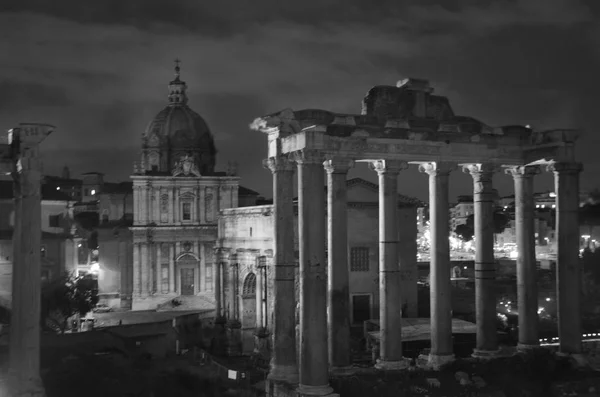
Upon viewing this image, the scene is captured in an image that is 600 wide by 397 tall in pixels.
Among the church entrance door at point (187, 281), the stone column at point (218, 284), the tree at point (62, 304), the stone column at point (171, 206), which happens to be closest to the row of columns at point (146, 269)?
the church entrance door at point (187, 281)

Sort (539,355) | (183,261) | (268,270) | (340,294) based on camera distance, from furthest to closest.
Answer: (183,261) → (268,270) → (539,355) → (340,294)

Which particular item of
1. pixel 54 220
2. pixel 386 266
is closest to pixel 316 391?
pixel 386 266

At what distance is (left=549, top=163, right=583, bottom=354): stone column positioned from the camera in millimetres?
23266

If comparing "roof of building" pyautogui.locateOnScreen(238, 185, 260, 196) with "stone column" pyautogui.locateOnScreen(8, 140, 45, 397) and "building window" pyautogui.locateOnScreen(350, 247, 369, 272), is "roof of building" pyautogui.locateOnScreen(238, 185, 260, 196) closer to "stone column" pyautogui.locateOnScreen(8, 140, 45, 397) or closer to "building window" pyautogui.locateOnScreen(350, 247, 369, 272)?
"building window" pyautogui.locateOnScreen(350, 247, 369, 272)

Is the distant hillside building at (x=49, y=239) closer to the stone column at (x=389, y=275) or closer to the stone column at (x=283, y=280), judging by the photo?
the stone column at (x=283, y=280)

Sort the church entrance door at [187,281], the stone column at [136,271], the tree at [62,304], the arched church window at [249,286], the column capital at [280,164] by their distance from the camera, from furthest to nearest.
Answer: the church entrance door at [187,281] < the stone column at [136,271] < the arched church window at [249,286] < the tree at [62,304] < the column capital at [280,164]

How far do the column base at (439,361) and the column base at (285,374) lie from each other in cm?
496

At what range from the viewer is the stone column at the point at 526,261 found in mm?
24234

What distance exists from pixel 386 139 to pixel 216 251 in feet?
107

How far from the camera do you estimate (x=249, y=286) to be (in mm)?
49375

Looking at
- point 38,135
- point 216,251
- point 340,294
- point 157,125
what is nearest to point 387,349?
point 340,294

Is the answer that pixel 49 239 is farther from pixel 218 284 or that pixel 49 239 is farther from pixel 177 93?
pixel 218 284

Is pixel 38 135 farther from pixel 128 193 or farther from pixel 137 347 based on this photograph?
pixel 128 193

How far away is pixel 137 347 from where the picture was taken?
40.3 meters
